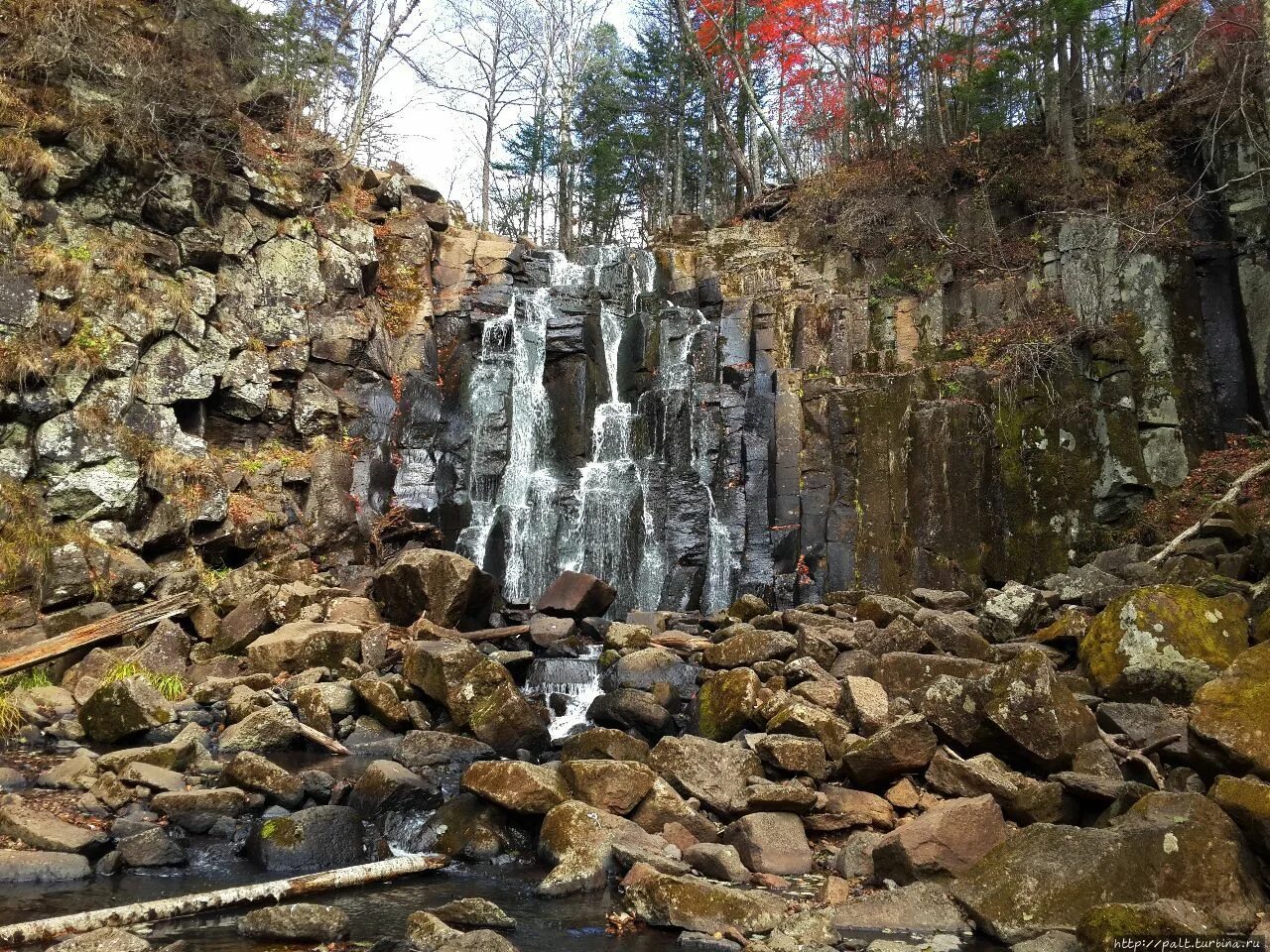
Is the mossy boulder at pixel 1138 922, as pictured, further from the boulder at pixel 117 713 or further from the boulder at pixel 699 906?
the boulder at pixel 117 713

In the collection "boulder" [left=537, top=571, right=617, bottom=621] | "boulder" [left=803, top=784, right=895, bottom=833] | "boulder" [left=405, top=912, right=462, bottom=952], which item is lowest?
"boulder" [left=405, top=912, right=462, bottom=952]

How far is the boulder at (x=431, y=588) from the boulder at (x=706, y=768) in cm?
596

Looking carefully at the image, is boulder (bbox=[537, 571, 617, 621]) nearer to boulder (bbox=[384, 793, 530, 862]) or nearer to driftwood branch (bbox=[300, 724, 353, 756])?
driftwood branch (bbox=[300, 724, 353, 756])

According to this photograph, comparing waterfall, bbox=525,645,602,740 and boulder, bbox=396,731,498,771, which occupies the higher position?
waterfall, bbox=525,645,602,740

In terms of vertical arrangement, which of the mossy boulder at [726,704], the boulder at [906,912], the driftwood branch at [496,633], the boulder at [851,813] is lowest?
the boulder at [906,912]

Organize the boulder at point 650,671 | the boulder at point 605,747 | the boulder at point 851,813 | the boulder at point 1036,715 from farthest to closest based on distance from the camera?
the boulder at point 650,671
the boulder at point 605,747
the boulder at point 851,813
the boulder at point 1036,715

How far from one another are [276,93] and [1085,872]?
20895mm

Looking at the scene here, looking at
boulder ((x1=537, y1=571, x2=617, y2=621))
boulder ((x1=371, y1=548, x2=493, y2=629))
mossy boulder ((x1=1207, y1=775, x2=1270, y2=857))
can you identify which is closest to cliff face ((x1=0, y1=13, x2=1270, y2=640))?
boulder ((x1=537, y1=571, x2=617, y2=621))

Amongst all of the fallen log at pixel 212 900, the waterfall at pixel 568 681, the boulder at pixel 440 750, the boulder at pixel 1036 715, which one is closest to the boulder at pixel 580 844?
the fallen log at pixel 212 900

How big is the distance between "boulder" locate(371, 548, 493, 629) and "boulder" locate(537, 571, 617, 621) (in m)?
1.12

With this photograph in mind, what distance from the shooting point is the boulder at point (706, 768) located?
671 cm

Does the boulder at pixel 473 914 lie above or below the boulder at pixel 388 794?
below

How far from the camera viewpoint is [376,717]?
9.28 meters

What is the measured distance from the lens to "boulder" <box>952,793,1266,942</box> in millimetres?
4352
